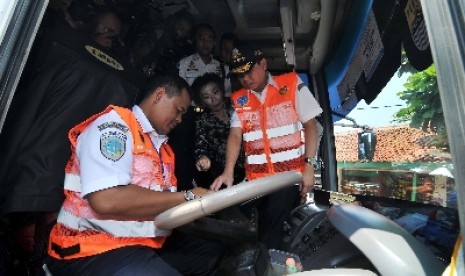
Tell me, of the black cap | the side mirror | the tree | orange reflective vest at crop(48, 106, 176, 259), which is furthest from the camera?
the black cap

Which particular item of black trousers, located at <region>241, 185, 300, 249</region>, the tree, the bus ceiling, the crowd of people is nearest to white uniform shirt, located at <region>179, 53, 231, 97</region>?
the bus ceiling

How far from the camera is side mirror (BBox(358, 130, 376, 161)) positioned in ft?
6.01

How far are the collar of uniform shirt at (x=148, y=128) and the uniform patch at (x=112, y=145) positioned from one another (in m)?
0.28

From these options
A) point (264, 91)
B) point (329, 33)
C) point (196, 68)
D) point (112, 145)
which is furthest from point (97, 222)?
point (329, 33)

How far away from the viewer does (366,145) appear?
1.88 m

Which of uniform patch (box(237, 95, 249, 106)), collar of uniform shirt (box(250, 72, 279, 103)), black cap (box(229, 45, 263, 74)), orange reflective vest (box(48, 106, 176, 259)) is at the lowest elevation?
orange reflective vest (box(48, 106, 176, 259))

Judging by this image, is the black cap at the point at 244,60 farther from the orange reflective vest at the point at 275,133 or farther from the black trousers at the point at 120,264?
the black trousers at the point at 120,264

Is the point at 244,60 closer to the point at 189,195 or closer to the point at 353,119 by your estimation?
the point at 353,119

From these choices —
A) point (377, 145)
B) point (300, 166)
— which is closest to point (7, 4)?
point (377, 145)

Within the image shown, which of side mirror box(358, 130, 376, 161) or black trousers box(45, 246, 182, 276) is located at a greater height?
side mirror box(358, 130, 376, 161)

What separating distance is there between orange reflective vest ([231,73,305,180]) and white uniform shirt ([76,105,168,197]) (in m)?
1.21

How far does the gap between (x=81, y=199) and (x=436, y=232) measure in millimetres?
1357

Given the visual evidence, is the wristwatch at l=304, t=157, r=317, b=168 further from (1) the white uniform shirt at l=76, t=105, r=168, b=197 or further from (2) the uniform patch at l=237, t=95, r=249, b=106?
(1) the white uniform shirt at l=76, t=105, r=168, b=197

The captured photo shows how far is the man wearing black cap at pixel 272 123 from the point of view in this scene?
237 centimetres
